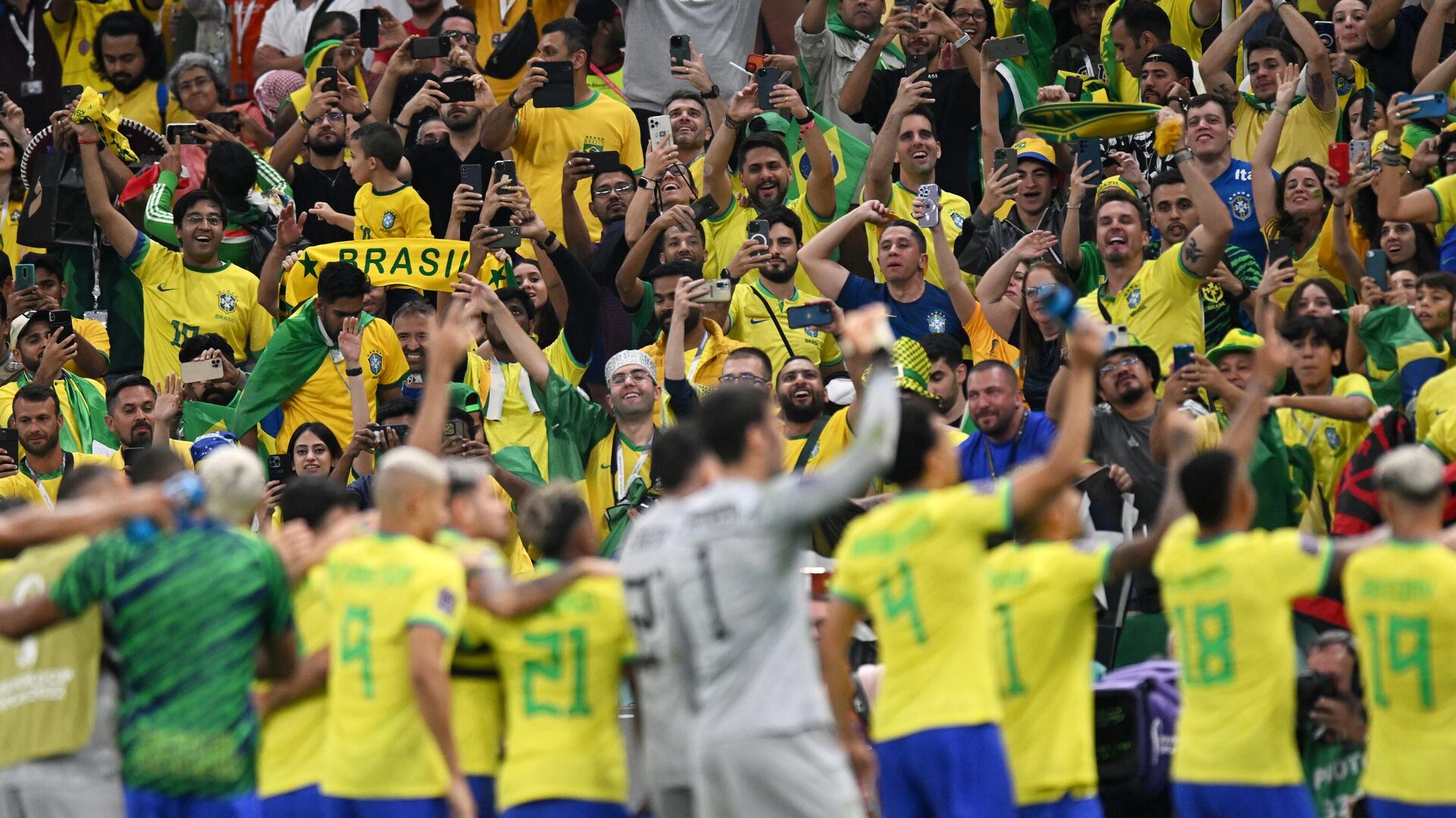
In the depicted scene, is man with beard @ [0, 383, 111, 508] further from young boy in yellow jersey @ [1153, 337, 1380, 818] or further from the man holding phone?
young boy in yellow jersey @ [1153, 337, 1380, 818]

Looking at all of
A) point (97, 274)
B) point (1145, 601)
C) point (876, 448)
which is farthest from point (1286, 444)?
point (97, 274)

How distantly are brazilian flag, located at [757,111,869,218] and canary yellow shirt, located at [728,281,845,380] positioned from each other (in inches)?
68.2

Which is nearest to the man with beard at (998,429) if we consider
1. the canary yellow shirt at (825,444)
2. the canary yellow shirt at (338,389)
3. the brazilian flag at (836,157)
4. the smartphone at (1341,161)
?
the canary yellow shirt at (825,444)

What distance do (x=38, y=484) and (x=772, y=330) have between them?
420cm

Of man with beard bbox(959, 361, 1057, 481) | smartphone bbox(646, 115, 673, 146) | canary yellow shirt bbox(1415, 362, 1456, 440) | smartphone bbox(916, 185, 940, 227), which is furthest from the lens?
smartphone bbox(646, 115, 673, 146)

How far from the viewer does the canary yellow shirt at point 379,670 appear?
283 inches

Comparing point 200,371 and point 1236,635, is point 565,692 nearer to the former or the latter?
point 1236,635

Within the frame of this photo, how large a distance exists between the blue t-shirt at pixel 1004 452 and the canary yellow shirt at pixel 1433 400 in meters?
1.64

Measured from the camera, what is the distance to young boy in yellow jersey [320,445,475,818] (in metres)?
7.12

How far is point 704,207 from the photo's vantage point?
13125mm

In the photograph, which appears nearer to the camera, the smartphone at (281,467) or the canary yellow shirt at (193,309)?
the smartphone at (281,467)

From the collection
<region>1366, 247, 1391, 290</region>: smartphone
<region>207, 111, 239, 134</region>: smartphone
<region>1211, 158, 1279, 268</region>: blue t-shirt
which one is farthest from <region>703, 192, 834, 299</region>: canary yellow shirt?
<region>207, 111, 239, 134</region>: smartphone

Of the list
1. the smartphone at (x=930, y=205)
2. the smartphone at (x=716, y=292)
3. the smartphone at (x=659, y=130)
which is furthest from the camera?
the smartphone at (x=659, y=130)

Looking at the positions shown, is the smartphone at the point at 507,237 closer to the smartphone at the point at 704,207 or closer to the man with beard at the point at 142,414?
the smartphone at the point at 704,207
